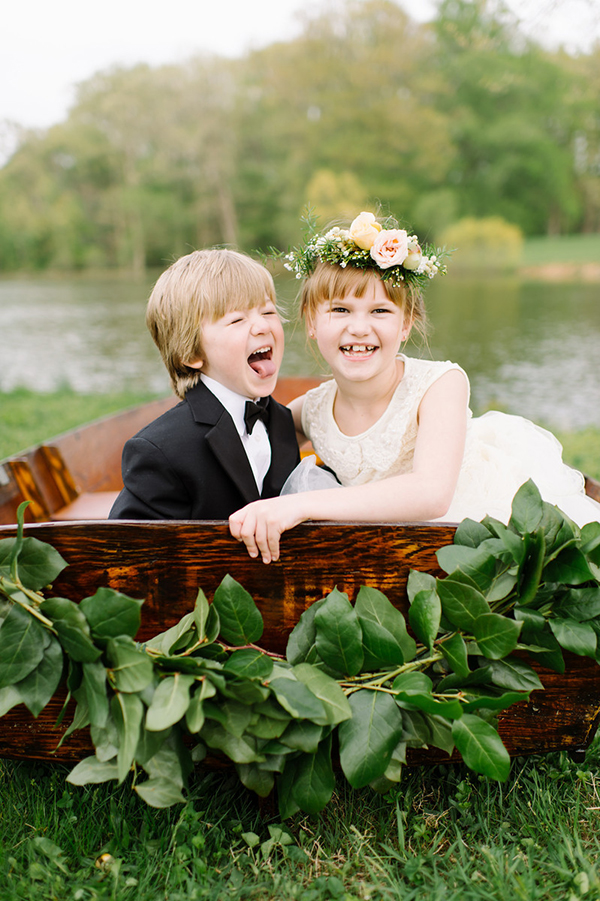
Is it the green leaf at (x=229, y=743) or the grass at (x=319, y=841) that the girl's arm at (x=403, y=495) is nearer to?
the green leaf at (x=229, y=743)

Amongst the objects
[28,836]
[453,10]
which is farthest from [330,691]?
[453,10]

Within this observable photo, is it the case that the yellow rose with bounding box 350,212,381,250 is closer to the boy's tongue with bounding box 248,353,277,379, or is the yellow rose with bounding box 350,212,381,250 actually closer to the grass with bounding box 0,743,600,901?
the boy's tongue with bounding box 248,353,277,379

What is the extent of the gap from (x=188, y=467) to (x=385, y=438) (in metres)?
0.67

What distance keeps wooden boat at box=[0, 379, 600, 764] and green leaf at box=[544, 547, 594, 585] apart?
223mm

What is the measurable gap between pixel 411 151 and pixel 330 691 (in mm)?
33792

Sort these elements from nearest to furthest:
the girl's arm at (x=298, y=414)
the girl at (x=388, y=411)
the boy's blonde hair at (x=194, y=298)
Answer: the girl at (x=388, y=411)
the boy's blonde hair at (x=194, y=298)
the girl's arm at (x=298, y=414)

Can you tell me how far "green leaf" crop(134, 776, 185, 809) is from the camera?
1176 mm

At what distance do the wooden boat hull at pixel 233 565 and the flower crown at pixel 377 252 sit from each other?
2.70 feet

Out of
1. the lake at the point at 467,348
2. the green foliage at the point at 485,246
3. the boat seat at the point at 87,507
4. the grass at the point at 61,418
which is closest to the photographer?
the boat seat at the point at 87,507

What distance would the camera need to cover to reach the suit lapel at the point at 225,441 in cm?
169

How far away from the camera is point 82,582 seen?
4.25 feet

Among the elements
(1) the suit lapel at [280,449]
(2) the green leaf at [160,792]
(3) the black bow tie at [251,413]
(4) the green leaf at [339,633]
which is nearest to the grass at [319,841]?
(2) the green leaf at [160,792]

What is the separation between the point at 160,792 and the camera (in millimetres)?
1188

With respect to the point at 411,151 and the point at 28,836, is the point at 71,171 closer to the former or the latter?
the point at 411,151
